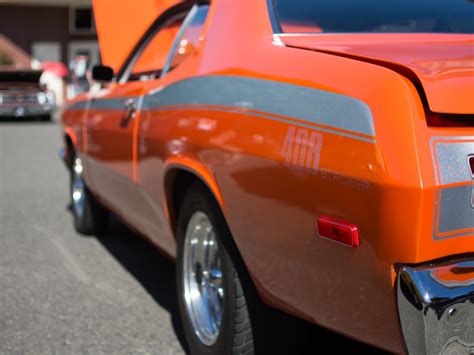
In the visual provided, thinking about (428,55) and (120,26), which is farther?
(120,26)

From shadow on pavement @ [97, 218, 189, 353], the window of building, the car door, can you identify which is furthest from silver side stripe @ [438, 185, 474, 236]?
the window of building

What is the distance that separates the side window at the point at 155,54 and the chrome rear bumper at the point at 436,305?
2.24 meters

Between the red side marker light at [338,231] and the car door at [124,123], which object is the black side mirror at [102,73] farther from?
the red side marker light at [338,231]

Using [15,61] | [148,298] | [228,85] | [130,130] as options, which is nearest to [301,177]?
[228,85]

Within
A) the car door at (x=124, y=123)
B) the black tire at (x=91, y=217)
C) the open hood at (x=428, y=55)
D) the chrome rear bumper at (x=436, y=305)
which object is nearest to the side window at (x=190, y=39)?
the car door at (x=124, y=123)

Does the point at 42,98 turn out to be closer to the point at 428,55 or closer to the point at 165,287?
the point at 165,287

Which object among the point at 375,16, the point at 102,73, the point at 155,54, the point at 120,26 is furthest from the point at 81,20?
the point at 375,16

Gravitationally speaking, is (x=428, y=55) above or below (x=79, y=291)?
above

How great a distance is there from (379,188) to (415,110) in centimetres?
24

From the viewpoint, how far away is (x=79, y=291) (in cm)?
439

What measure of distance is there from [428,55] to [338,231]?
0.65 m

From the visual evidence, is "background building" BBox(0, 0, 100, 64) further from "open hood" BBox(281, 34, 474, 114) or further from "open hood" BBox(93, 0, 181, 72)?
"open hood" BBox(281, 34, 474, 114)

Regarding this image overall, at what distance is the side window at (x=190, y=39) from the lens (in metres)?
3.38

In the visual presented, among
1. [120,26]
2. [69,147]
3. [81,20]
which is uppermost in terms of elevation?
[120,26]
